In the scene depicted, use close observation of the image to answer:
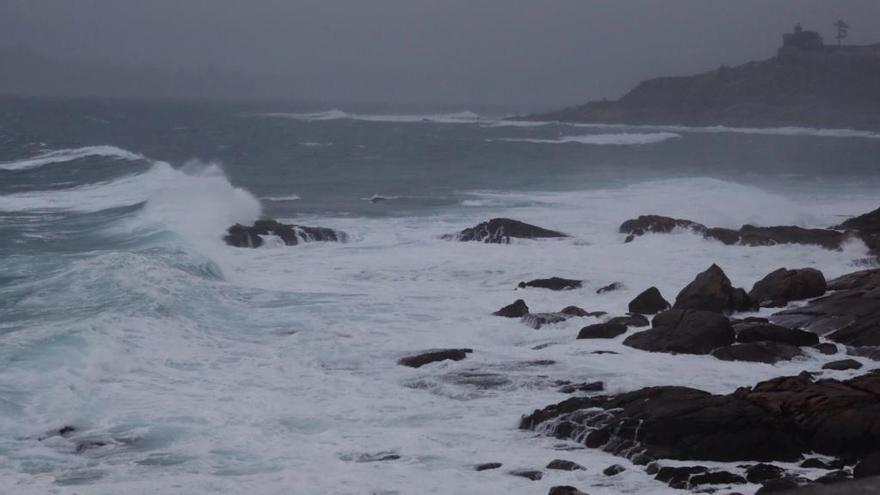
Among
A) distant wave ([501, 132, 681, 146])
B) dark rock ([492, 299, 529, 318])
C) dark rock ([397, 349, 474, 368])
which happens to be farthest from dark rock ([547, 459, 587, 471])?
distant wave ([501, 132, 681, 146])

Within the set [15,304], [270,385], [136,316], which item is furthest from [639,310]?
[15,304]

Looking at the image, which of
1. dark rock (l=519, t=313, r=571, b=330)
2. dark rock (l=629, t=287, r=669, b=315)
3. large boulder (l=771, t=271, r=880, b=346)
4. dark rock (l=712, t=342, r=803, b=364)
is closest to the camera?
dark rock (l=712, t=342, r=803, b=364)

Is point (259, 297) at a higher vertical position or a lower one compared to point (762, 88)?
lower

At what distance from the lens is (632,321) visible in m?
16.3

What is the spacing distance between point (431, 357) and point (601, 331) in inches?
114

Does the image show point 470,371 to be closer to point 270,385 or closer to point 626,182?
point 270,385

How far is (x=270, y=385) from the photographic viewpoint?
1347 centimetres

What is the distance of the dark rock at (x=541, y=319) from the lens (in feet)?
54.7

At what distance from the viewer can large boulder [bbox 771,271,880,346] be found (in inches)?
579

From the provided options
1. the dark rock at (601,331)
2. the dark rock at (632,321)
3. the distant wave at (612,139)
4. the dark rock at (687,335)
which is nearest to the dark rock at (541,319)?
the dark rock at (632,321)

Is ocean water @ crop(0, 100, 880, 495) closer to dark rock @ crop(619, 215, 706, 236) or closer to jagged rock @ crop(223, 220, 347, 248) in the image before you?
dark rock @ crop(619, 215, 706, 236)

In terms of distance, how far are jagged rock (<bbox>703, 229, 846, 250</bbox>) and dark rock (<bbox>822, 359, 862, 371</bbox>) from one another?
1169 cm

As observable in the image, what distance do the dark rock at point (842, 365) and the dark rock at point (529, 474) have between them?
5.32m

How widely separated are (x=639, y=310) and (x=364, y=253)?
32.6ft
